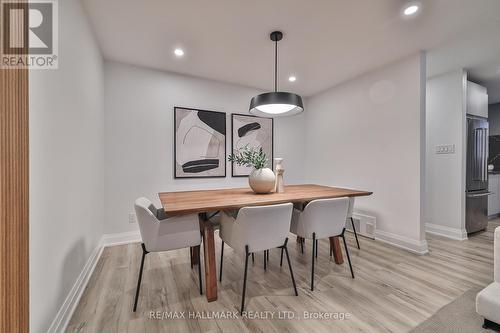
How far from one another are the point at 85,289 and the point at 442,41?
172 inches

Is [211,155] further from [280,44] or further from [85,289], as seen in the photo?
[85,289]

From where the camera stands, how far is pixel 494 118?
4629 mm

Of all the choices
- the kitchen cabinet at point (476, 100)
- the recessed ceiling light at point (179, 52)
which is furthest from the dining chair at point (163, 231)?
the kitchen cabinet at point (476, 100)

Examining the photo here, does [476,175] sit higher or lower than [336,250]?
higher

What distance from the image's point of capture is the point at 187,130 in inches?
130

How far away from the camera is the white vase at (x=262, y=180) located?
86.2 inches

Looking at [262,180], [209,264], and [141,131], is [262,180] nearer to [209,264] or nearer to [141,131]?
[209,264]

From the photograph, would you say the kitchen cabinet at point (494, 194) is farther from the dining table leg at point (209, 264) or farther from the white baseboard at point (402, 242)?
the dining table leg at point (209, 264)

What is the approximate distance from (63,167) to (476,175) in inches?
197

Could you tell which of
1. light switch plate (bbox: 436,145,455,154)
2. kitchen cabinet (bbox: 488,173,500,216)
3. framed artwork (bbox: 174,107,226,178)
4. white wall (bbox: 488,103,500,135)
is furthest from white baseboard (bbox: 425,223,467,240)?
framed artwork (bbox: 174,107,226,178)

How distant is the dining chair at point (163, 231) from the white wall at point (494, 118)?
642 cm

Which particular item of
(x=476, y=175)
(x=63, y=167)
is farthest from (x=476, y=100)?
(x=63, y=167)

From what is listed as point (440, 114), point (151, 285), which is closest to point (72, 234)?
point (151, 285)

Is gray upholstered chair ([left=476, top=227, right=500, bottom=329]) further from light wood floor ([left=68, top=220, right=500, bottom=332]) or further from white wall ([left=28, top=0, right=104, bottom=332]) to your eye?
white wall ([left=28, top=0, right=104, bottom=332])
